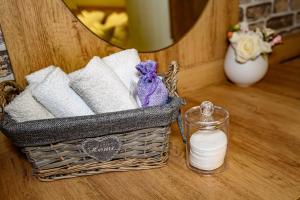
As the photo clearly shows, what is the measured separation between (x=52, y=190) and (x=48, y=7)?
0.52m

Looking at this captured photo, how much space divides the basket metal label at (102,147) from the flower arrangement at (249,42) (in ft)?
2.20

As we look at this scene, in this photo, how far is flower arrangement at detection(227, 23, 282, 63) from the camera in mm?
1064

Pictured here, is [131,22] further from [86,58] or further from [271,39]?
[271,39]

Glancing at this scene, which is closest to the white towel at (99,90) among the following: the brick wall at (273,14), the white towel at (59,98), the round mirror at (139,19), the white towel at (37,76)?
the white towel at (59,98)

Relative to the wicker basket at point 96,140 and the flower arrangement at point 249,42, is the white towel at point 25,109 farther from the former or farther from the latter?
the flower arrangement at point 249,42

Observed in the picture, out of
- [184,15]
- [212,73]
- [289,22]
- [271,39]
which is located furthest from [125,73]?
[289,22]

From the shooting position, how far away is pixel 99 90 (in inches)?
26.7

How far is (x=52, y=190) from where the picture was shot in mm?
669

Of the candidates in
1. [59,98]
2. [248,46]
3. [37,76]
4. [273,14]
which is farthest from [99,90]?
[273,14]

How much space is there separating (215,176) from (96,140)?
0.99 feet

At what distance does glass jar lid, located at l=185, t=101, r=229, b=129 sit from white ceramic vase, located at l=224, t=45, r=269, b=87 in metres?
0.45

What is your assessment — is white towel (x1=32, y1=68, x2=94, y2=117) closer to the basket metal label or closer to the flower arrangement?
the basket metal label

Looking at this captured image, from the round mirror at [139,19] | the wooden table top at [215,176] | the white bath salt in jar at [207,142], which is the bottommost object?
the wooden table top at [215,176]

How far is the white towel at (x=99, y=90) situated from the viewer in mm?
672
